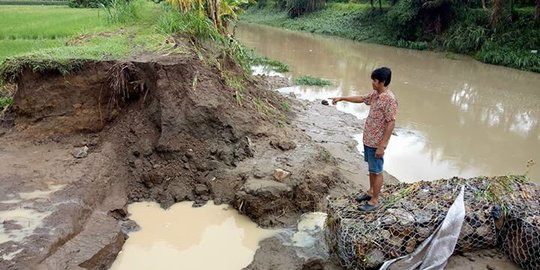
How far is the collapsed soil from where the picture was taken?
4.75 m

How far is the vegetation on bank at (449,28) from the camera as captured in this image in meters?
17.6

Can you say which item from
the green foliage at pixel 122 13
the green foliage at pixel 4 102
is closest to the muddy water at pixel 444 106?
the green foliage at pixel 122 13

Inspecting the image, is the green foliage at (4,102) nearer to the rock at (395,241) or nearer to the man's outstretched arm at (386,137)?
the man's outstretched arm at (386,137)

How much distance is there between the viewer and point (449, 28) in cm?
2158

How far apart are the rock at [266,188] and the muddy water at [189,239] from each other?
32 cm

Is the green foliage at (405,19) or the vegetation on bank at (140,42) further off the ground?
the vegetation on bank at (140,42)

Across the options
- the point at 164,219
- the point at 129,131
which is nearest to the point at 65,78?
the point at 129,131

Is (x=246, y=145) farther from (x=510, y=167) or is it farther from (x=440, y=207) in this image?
(x=510, y=167)

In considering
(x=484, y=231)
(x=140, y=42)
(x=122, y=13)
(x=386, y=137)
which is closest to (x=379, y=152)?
(x=386, y=137)

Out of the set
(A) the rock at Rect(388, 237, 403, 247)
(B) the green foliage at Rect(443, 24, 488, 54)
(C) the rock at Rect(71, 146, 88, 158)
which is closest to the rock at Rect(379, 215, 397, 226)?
(A) the rock at Rect(388, 237, 403, 247)

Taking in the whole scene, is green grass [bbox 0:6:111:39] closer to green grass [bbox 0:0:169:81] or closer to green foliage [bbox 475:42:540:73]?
green grass [bbox 0:0:169:81]

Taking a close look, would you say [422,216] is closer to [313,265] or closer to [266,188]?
[313,265]

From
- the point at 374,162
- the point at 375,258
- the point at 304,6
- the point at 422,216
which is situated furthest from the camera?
the point at 304,6

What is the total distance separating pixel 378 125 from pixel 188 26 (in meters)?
4.51
